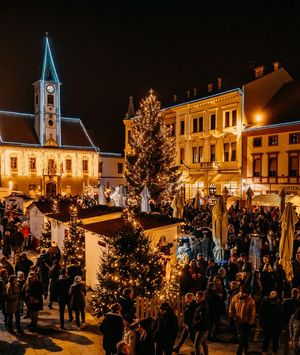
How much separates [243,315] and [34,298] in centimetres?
537

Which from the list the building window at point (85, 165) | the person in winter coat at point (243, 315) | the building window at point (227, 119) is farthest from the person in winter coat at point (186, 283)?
the building window at point (85, 165)

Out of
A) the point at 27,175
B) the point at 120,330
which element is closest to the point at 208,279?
the point at 120,330

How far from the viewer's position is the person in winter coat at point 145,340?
6740 millimetres

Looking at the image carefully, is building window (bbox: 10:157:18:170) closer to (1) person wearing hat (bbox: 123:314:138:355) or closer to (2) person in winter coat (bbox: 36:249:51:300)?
(2) person in winter coat (bbox: 36:249:51:300)

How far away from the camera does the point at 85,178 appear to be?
60188 mm

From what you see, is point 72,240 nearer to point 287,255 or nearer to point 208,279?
point 208,279

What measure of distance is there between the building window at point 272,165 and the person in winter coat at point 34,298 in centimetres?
2796

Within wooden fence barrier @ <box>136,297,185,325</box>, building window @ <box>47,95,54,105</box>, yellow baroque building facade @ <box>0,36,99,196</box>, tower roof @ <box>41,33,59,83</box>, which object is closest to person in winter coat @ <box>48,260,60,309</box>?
wooden fence barrier @ <box>136,297,185,325</box>

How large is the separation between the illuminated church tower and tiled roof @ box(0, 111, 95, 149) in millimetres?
1276

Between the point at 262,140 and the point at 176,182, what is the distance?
9.72 m

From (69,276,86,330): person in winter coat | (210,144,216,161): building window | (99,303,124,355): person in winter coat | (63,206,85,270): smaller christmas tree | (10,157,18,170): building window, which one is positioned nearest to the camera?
(99,303,124,355): person in winter coat

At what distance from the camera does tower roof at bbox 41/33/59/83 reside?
58750 millimetres

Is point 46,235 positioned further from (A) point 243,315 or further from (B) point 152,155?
(B) point 152,155

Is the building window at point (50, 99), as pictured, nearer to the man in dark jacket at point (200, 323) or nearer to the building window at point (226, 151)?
the building window at point (226, 151)
